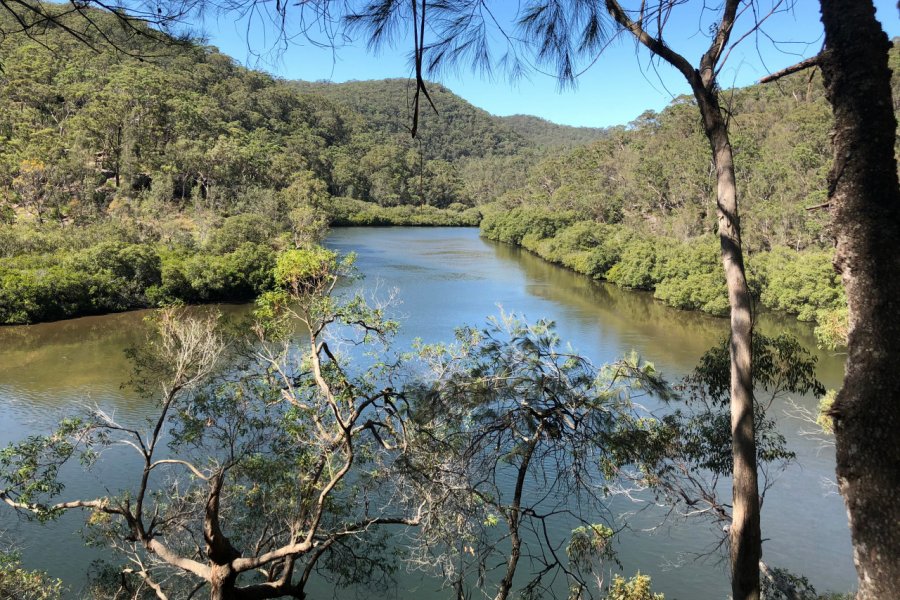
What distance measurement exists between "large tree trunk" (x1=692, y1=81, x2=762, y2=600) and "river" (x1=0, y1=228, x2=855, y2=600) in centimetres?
500

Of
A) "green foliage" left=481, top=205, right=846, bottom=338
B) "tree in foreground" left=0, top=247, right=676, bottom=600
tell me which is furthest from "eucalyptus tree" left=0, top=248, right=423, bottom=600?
"green foliage" left=481, top=205, right=846, bottom=338

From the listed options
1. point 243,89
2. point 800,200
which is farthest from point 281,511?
point 243,89

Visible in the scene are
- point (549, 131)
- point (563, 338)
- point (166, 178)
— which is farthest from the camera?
point (549, 131)

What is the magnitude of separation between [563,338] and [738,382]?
13.1 metres

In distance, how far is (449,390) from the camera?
4508mm

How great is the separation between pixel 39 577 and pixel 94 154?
28.7m

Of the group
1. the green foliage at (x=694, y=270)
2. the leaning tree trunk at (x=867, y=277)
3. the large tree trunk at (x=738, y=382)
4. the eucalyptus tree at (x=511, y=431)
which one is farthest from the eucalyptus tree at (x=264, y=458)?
the green foliage at (x=694, y=270)

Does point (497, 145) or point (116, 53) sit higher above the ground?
point (497, 145)

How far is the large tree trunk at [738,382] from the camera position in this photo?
2.24m

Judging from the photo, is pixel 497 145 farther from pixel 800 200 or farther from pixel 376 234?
pixel 800 200

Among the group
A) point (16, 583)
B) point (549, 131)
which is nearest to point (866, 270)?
point (16, 583)

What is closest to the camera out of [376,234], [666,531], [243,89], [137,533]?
[137,533]

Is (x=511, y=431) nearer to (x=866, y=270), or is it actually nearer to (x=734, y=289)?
(x=734, y=289)

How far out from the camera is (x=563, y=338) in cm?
1538
